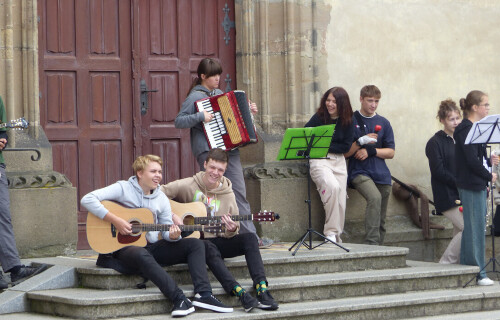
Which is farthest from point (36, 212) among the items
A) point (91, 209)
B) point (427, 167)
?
point (427, 167)

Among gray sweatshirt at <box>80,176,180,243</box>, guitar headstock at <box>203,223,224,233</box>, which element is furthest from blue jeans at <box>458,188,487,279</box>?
gray sweatshirt at <box>80,176,180,243</box>

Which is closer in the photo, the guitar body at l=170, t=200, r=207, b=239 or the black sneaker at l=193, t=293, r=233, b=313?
the black sneaker at l=193, t=293, r=233, b=313

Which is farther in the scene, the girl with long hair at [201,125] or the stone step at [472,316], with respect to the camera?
the girl with long hair at [201,125]

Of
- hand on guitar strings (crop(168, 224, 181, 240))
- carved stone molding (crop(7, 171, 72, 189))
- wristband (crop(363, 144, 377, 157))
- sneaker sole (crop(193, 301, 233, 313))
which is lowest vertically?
sneaker sole (crop(193, 301, 233, 313))

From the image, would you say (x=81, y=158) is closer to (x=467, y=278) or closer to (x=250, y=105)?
(x=250, y=105)

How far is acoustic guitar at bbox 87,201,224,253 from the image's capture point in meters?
7.93

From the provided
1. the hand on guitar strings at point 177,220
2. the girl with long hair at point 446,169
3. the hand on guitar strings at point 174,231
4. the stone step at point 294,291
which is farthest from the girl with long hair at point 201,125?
the girl with long hair at point 446,169

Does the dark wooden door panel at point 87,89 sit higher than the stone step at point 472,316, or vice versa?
the dark wooden door panel at point 87,89

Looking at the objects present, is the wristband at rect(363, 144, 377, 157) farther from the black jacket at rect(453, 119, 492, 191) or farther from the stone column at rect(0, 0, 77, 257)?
the stone column at rect(0, 0, 77, 257)

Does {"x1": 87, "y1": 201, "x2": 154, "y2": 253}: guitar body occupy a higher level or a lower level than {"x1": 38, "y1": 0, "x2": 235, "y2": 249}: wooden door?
lower

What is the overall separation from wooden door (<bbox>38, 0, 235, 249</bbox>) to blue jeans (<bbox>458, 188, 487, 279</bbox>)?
9.46ft

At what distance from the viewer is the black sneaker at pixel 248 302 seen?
7793 mm

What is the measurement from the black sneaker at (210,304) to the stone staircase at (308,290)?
0.06m

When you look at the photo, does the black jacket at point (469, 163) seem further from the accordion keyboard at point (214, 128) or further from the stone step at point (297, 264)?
the accordion keyboard at point (214, 128)
